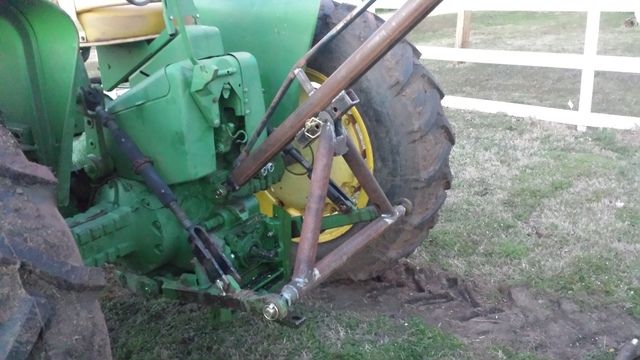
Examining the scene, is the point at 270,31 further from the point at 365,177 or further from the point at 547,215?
the point at 547,215

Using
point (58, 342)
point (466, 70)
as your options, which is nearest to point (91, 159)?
point (58, 342)

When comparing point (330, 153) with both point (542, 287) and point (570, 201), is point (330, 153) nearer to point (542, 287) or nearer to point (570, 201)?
point (542, 287)

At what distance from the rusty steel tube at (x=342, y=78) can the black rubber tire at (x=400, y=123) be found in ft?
2.04

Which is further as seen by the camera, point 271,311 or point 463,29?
point 463,29

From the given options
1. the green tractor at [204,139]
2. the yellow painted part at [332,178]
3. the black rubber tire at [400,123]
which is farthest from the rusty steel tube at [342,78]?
the black rubber tire at [400,123]

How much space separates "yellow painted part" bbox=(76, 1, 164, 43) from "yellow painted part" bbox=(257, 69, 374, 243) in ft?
2.52

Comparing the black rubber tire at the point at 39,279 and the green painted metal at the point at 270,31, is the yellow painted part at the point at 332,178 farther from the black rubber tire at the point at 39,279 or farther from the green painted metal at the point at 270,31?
the black rubber tire at the point at 39,279

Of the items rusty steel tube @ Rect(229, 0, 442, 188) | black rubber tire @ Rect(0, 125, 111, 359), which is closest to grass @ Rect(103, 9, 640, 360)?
rusty steel tube @ Rect(229, 0, 442, 188)

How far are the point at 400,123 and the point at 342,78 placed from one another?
2.36ft

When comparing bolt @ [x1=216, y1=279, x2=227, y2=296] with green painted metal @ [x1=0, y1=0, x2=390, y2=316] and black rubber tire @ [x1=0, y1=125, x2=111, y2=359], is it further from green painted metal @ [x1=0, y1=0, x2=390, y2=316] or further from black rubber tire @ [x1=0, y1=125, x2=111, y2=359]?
black rubber tire @ [x1=0, y1=125, x2=111, y2=359]

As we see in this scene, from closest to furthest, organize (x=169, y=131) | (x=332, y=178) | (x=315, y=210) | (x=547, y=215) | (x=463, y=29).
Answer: (x=315, y=210) → (x=169, y=131) → (x=332, y=178) → (x=547, y=215) → (x=463, y=29)

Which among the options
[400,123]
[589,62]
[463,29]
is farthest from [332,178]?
[463,29]

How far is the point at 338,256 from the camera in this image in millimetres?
2494

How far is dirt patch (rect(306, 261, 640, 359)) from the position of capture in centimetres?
302
